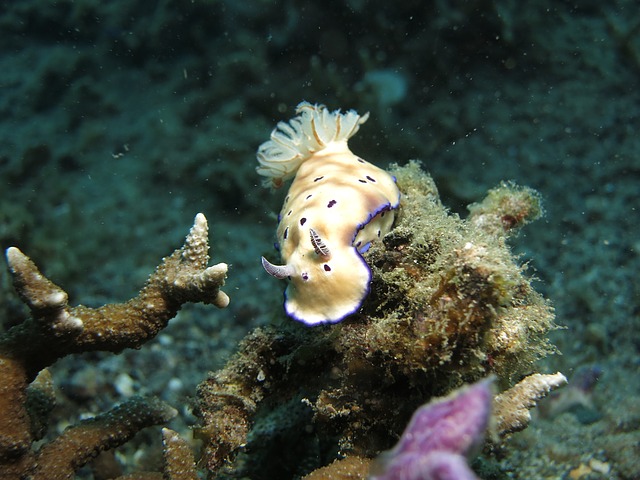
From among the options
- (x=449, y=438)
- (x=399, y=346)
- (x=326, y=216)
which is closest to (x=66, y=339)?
(x=326, y=216)

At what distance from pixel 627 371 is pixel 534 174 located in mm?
3211

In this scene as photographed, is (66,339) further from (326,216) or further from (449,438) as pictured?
(449,438)

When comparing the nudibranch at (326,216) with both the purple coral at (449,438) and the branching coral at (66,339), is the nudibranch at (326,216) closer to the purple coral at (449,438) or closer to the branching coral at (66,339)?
the branching coral at (66,339)

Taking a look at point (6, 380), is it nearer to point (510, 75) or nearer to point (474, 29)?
point (474, 29)

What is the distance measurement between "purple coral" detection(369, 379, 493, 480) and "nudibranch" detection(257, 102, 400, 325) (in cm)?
73

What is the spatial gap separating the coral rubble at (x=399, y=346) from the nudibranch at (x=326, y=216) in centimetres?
20

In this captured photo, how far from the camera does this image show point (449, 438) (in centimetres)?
109

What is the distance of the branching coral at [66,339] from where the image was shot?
2.16 meters

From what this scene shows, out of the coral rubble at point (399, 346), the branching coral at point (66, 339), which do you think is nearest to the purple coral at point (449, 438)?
the coral rubble at point (399, 346)

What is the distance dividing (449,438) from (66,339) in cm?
203

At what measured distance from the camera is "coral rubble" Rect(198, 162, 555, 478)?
72.0 inches

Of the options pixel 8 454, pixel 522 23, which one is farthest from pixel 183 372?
pixel 522 23

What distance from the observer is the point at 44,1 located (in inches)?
374

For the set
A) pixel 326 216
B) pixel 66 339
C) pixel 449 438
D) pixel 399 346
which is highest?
pixel 449 438
